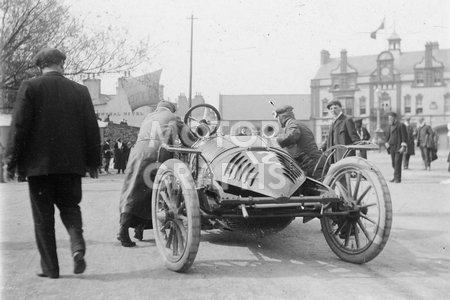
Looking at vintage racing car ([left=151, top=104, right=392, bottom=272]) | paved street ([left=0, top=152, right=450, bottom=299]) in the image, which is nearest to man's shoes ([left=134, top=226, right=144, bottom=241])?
paved street ([left=0, top=152, right=450, bottom=299])

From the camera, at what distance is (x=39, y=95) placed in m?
4.07

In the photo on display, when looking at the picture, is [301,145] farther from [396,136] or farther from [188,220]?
[396,136]

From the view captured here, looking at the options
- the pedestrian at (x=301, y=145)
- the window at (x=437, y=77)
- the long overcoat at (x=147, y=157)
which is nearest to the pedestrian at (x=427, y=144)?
the pedestrian at (x=301, y=145)

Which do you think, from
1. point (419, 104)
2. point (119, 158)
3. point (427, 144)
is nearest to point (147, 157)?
point (427, 144)

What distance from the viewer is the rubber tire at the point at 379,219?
14.3 feet

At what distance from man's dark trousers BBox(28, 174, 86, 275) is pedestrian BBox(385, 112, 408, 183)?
10.1 metres

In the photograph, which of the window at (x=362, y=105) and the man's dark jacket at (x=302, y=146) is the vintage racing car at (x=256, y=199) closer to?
the man's dark jacket at (x=302, y=146)

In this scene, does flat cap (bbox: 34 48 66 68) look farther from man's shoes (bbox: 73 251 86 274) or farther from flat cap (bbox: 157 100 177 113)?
flat cap (bbox: 157 100 177 113)

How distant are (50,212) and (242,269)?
63.3 inches

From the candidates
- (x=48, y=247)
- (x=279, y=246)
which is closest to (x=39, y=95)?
(x=48, y=247)

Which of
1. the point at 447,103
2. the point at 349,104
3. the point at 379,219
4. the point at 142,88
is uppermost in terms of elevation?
the point at 349,104

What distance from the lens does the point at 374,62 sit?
68562 millimetres

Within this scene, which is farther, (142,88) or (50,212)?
(142,88)

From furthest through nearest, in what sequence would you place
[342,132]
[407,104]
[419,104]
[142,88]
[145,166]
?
[407,104] → [419,104] → [142,88] → [342,132] → [145,166]
